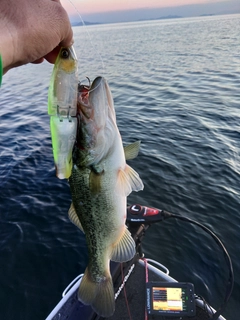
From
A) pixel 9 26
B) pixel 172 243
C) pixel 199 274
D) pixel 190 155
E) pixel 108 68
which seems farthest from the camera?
pixel 108 68

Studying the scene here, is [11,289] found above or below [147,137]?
below

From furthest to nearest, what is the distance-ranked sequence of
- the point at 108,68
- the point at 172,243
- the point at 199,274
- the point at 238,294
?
1. the point at 108,68
2. the point at 172,243
3. the point at 199,274
4. the point at 238,294

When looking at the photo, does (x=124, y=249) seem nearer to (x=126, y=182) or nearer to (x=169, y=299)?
(x=126, y=182)

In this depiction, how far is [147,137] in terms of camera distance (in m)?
12.9

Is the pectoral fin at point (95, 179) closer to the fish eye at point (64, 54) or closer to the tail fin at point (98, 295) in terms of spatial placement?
the fish eye at point (64, 54)

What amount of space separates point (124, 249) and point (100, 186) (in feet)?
2.67

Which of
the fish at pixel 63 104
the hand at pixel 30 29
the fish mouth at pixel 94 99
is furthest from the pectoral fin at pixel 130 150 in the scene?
the hand at pixel 30 29

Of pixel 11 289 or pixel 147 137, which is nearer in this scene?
pixel 11 289

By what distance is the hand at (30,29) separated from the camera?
184 cm

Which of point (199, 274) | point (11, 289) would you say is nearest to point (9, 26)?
point (11, 289)

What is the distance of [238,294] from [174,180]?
170 inches

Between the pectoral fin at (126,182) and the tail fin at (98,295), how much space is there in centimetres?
111

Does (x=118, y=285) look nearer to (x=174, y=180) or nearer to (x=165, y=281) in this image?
(x=165, y=281)

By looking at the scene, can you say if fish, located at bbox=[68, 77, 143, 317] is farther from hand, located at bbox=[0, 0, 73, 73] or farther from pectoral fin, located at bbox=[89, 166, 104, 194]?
hand, located at bbox=[0, 0, 73, 73]
